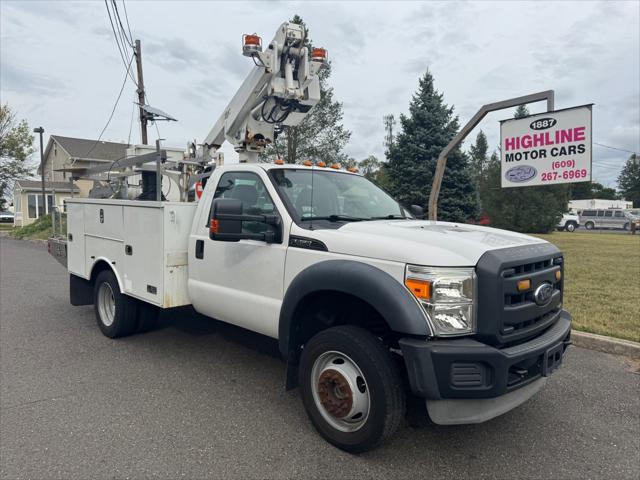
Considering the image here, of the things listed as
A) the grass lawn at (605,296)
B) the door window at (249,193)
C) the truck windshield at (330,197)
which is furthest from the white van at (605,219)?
the door window at (249,193)

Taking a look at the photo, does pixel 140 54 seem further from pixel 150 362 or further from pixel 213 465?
pixel 213 465

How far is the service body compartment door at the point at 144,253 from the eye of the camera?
4.72 m

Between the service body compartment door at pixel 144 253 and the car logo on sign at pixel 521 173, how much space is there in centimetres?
570

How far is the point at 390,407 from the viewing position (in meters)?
2.96

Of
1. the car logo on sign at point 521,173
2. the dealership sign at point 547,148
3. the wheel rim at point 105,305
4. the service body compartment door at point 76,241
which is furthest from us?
the car logo on sign at point 521,173

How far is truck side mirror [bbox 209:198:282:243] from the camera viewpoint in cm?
352

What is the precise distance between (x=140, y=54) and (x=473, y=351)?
1906cm

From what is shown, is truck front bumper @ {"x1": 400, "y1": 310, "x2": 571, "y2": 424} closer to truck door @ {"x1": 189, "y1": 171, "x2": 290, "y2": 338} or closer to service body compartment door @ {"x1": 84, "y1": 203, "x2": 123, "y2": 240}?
truck door @ {"x1": 189, "y1": 171, "x2": 290, "y2": 338}

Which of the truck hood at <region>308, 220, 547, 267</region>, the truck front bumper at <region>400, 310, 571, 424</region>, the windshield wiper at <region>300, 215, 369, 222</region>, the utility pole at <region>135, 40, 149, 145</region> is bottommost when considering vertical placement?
the truck front bumper at <region>400, 310, 571, 424</region>

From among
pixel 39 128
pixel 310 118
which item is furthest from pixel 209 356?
pixel 39 128

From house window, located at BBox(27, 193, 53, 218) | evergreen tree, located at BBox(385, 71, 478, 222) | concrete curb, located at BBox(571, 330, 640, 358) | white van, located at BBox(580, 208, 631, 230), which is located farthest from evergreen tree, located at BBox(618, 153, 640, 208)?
concrete curb, located at BBox(571, 330, 640, 358)

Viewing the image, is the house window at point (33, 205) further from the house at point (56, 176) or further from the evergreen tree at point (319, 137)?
the evergreen tree at point (319, 137)

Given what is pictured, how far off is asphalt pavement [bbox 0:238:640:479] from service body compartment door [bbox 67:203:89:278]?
1.14 m

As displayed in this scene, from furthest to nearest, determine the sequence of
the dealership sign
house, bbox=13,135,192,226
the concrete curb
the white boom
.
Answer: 1. house, bbox=13,135,192,226
2. the dealership sign
3. the white boom
4. the concrete curb
